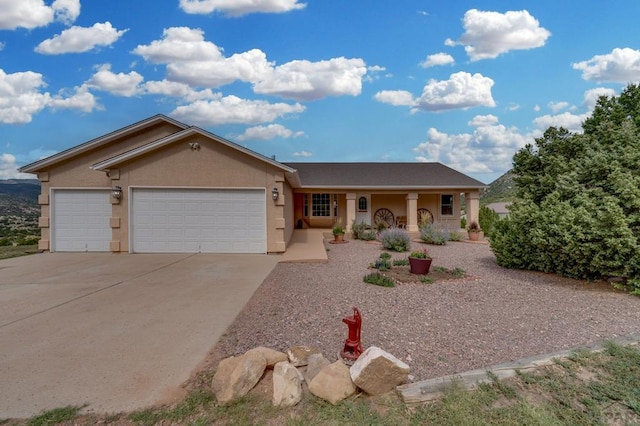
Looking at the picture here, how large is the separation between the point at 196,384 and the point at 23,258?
443 inches

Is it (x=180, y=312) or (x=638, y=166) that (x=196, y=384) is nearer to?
(x=180, y=312)

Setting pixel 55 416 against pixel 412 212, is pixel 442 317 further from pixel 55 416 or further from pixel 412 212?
pixel 412 212

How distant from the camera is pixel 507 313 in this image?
546 cm

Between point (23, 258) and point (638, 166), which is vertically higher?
point (638, 166)

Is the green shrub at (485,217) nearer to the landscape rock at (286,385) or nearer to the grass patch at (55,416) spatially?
the landscape rock at (286,385)

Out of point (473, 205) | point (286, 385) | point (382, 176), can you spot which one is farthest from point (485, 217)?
point (286, 385)

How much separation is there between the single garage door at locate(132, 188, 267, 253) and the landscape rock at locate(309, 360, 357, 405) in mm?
8605

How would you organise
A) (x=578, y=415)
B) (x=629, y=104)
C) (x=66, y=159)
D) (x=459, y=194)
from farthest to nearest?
(x=459, y=194) → (x=66, y=159) → (x=629, y=104) → (x=578, y=415)

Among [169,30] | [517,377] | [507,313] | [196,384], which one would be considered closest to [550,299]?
[507,313]

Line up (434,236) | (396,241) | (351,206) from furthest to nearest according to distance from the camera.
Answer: (351,206) < (434,236) < (396,241)

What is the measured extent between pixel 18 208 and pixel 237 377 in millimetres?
45560

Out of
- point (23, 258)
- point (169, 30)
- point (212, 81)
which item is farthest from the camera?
point (212, 81)

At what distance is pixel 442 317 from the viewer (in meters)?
5.29

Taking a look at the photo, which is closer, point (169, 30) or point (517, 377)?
point (517, 377)
